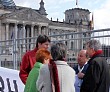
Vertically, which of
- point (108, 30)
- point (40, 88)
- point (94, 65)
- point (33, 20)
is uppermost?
point (33, 20)

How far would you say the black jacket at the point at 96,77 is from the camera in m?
4.31

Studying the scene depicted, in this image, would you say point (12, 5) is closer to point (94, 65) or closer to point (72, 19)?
point (72, 19)

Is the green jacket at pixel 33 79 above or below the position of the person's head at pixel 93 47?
below

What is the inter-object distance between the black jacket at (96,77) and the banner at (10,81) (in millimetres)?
2551

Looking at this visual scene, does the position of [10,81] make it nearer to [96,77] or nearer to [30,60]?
[30,60]

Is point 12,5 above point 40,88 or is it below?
above

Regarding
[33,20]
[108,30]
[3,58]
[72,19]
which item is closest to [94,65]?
[108,30]

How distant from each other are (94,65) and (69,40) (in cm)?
292

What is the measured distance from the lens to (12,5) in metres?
74.8

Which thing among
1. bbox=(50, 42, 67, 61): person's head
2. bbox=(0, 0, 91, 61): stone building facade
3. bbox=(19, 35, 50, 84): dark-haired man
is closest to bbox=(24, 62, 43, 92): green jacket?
bbox=(50, 42, 67, 61): person's head

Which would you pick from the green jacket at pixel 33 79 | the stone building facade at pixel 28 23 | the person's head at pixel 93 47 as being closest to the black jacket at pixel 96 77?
the person's head at pixel 93 47

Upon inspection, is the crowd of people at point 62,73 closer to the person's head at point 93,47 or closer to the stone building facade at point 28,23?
the person's head at point 93,47

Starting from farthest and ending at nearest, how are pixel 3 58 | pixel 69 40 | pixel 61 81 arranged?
pixel 3 58, pixel 69 40, pixel 61 81

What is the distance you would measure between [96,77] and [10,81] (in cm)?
306
